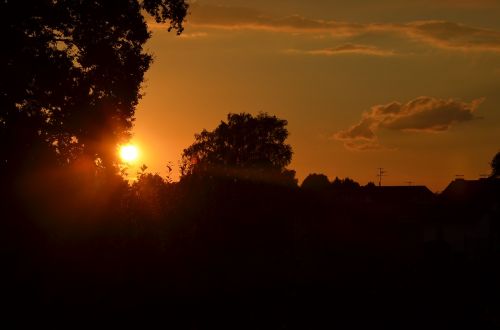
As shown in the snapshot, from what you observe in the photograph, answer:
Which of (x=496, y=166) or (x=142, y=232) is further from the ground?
(x=496, y=166)

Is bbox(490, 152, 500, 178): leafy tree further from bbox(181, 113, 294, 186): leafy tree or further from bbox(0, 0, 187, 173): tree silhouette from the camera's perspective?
bbox(0, 0, 187, 173): tree silhouette

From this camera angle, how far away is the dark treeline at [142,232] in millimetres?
13016

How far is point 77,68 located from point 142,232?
9946mm

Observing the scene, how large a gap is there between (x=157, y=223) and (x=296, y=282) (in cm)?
442

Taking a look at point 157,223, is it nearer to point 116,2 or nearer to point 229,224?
point 229,224

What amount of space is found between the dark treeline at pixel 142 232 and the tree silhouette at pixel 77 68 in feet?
0.16

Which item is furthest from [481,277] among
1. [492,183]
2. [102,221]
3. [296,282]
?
[492,183]

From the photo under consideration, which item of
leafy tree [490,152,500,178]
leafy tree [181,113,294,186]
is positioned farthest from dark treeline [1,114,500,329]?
leafy tree [490,152,500,178]

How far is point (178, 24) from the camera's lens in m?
23.3

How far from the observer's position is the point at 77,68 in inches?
893

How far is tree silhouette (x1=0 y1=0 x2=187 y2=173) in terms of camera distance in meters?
20.9

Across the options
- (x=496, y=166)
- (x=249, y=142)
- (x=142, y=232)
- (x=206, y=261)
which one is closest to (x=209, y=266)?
(x=206, y=261)

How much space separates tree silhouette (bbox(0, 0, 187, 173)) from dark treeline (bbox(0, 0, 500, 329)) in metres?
0.05

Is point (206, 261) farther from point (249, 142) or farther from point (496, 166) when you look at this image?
point (496, 166)
